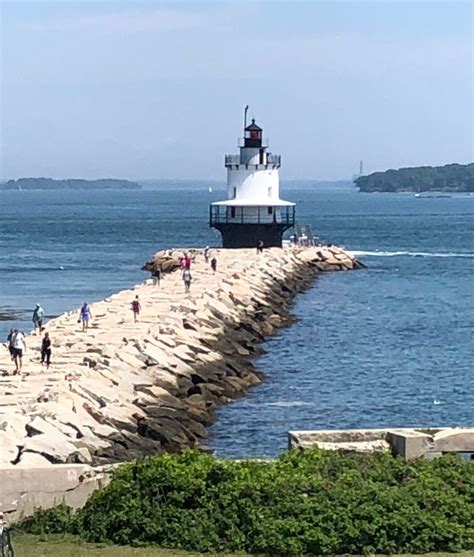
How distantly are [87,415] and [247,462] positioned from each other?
781 cm

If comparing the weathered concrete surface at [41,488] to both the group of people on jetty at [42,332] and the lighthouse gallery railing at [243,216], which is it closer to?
the group of people on jetty at [42,332]

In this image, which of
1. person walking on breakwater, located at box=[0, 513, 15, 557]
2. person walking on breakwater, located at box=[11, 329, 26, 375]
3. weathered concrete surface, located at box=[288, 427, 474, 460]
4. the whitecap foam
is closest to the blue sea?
the whitecap foam

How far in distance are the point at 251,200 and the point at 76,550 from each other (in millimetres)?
46945

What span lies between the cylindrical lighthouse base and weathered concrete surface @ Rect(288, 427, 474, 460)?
149 ft

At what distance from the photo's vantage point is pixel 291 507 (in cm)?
1230

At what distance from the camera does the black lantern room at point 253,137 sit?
60013 millimetres

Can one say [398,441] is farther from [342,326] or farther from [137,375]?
[342,326]

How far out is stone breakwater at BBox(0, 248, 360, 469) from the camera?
63.1 feet

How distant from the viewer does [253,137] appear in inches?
2376

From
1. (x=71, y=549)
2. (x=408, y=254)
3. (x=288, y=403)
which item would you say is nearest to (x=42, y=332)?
(x=288, y=403)

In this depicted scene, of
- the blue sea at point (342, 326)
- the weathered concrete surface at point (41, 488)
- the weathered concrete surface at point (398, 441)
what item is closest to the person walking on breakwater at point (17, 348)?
the blue sea at point (342, 326)

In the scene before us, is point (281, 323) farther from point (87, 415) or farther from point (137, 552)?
point (137, 552)

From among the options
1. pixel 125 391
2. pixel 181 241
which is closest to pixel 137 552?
pixel 125 391

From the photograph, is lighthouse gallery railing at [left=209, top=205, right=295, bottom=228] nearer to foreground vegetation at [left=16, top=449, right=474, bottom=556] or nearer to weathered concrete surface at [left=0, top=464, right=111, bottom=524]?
weathered concrete surface at [left=0, top=464, right=111, bottom=524]
